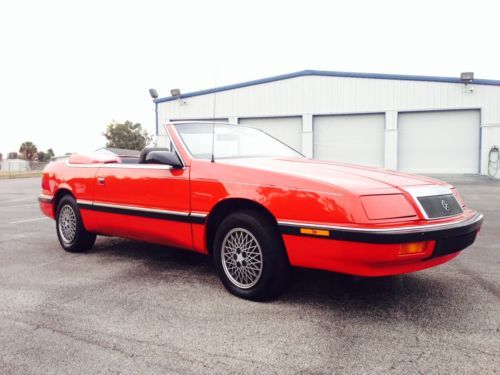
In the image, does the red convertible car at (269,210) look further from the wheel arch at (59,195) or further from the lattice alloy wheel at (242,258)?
the wheel arch at (59,195)

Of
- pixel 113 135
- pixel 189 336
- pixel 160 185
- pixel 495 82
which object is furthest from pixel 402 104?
pixel 113 135

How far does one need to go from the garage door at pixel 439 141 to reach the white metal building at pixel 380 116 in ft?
0.11

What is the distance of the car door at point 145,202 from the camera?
3.83m

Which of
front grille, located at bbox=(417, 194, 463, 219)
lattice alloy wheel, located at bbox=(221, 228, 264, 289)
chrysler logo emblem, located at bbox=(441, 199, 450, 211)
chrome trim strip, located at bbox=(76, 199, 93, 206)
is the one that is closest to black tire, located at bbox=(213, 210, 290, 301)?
lattice alloy wheel, located at bbox=(221, 228, 264, 289)

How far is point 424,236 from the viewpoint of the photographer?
2.84m

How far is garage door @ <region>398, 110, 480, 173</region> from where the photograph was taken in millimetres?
17172

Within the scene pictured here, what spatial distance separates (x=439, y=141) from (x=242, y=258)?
16.0 m

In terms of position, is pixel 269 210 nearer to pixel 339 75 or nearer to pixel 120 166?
pixel 120 166

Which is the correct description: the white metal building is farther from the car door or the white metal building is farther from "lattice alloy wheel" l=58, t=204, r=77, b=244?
the car door

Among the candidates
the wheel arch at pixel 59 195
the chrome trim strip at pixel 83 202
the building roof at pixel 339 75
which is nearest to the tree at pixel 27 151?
the building roof at pixel 339 75

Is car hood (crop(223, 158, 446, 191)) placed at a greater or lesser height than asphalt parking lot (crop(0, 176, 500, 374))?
greater

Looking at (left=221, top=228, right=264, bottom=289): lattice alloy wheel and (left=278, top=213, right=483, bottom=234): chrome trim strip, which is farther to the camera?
(left=221, top=228, right=264, bottom=289): lattice alloy wheel

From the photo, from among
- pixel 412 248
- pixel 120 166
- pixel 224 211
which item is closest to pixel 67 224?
pixel 120 166

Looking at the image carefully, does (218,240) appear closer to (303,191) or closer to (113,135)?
(303,191)
